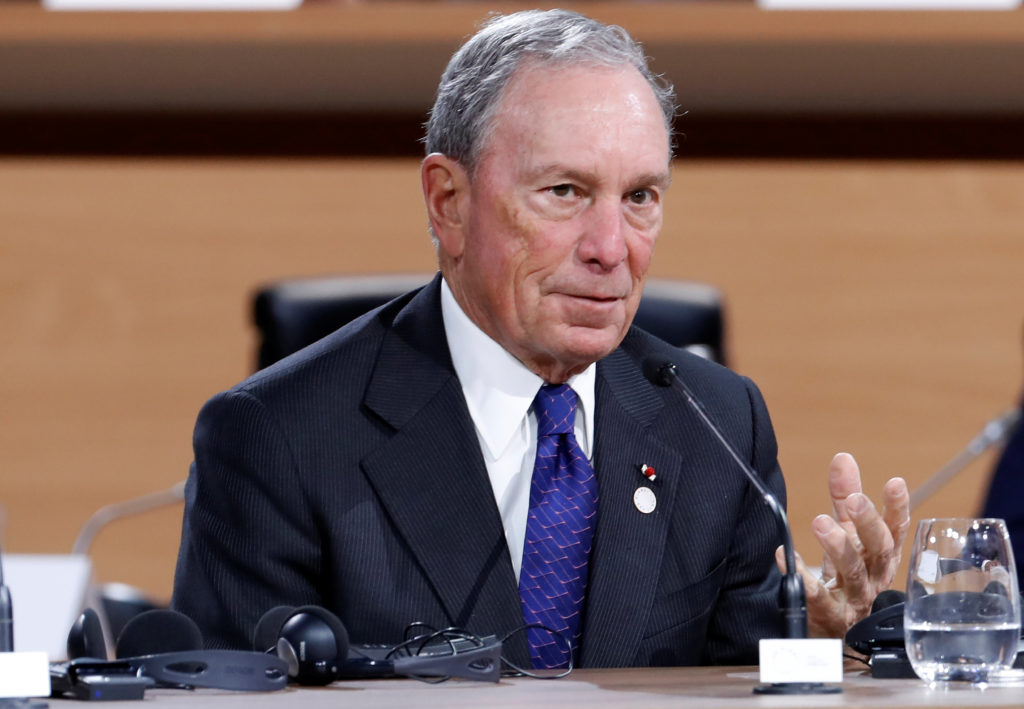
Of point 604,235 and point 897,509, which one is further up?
point 604,235

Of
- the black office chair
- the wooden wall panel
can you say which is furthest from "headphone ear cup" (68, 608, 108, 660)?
the wooden wall panel

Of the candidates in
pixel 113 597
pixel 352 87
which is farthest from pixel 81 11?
pixel 113 597

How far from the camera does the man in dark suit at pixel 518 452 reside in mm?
1618

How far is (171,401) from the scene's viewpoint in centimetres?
321

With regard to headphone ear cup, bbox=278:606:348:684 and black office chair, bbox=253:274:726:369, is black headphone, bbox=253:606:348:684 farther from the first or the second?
black office chair, bbox=253:274:726:369

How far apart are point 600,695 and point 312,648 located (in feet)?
0.84

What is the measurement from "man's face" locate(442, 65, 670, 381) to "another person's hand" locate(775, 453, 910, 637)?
323mm

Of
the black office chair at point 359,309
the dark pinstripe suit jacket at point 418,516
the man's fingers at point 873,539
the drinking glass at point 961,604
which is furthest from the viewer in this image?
the black office chair at point 359,309

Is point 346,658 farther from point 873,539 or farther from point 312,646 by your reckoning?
point 873,539

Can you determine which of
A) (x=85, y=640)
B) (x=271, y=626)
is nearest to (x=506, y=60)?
(x=271, y=626)

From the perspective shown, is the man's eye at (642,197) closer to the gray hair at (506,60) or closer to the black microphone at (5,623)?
the gray hair at (506,60)

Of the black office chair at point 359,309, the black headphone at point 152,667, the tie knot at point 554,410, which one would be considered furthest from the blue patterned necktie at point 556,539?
the black office chair at point 359,309

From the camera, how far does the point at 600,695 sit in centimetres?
117

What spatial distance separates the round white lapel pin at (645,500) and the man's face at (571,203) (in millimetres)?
162
